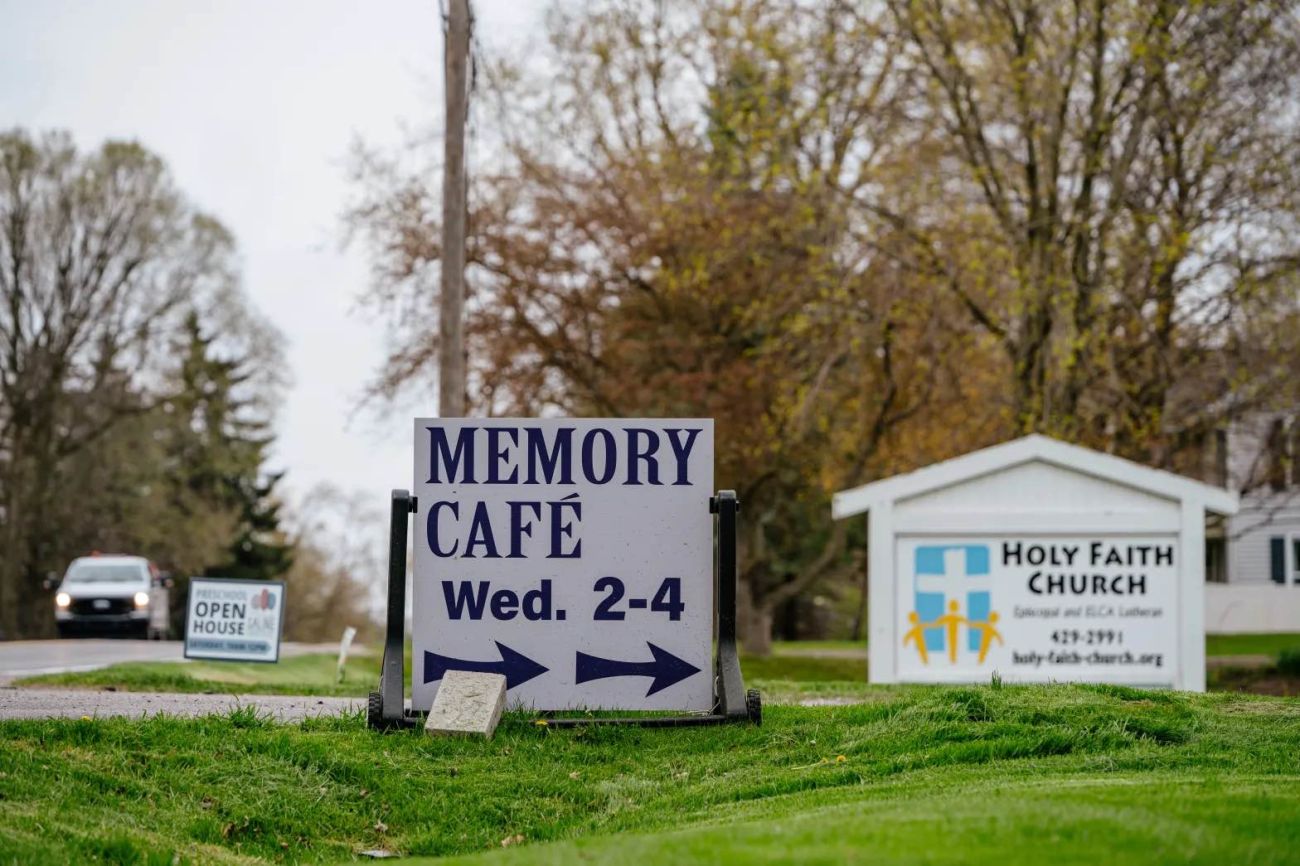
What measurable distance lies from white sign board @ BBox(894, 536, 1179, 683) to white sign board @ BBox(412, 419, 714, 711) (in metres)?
7.78

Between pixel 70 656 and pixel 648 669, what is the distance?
15205 mm

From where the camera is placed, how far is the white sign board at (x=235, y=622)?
18172mm

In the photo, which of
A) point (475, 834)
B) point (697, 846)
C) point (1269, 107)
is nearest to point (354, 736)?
point (475, 834)

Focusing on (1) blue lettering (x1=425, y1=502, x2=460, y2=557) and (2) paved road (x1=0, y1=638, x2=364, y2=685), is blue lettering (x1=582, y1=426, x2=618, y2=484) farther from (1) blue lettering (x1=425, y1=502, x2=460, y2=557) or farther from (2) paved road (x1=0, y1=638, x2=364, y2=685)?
(2) paved road (x1=0, y1=638, x2=364, y2=685)

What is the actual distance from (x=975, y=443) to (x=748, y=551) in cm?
710

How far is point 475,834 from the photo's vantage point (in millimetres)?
7910

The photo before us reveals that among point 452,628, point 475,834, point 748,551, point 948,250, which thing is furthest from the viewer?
point 748,551

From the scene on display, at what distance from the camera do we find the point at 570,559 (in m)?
10.3

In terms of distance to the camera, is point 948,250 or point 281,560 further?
point 281,560

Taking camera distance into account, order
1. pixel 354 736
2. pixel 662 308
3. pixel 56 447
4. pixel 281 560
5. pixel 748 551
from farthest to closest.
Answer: pixel 281 560 → pixel 56 447 → pixel 748 551 → pixel 662 308 → pixel 354 736

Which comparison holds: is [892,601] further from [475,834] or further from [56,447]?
[56,447]

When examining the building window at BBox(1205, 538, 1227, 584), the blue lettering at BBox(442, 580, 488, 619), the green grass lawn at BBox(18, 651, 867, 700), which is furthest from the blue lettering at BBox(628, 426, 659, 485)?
the building window at BBox(1205, 538, 1227, 584)

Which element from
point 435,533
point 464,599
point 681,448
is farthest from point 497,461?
point 681,448

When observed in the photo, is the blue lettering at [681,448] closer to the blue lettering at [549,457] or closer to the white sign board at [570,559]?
the white sign board at [570,559]
